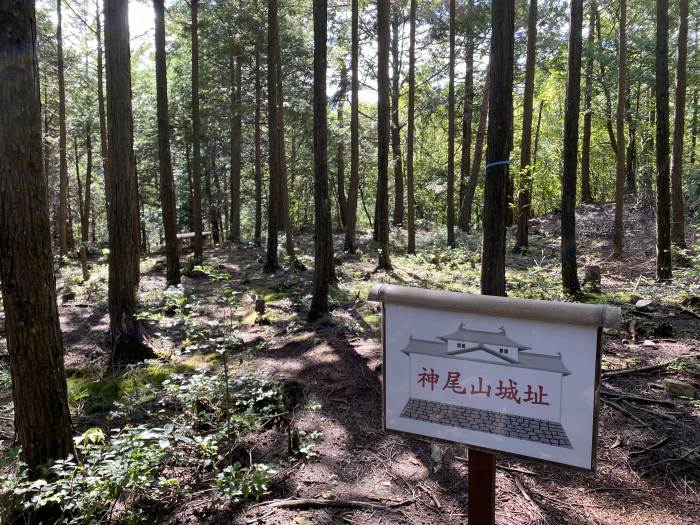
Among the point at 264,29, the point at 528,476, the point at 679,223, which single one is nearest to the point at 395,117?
the point at 264,29

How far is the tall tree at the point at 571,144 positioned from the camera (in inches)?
332

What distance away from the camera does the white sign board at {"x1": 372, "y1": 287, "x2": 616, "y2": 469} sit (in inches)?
87.7

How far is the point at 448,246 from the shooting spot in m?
16.6

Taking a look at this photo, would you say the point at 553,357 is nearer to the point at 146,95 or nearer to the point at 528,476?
the point at 528,476

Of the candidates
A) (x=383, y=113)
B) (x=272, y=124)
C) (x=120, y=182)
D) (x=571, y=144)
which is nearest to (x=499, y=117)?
(x=571, y=144)

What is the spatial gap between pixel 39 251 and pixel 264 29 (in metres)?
15.2

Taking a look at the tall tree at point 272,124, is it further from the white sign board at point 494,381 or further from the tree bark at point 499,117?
the white sign board at point 494,381

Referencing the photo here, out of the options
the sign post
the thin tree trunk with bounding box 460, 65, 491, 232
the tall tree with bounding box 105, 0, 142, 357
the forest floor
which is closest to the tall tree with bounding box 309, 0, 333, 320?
the forest floor

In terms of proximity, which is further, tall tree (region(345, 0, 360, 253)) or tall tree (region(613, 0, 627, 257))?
tall tree (region(345, 0, 360, 253))

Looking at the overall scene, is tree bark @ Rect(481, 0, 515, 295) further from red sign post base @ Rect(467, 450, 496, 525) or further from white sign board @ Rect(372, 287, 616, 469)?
red sign post base @ Rect(467, 450, 496, 525)

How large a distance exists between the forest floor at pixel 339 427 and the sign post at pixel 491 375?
0.39 metres

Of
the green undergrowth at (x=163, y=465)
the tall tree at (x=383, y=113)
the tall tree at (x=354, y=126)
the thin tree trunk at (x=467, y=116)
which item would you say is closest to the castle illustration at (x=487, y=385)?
the green undergrowth at (x=163, y=465)

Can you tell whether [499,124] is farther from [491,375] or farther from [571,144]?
[571,144]

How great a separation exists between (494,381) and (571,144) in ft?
24.7
